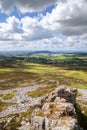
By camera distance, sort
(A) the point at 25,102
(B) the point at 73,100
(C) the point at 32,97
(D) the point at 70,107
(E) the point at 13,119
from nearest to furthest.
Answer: (D) the point at 70,107
(E) the point at 13,119
(B) the point at 73,100
(A) the point at 25,102
(C) the point at 32,97

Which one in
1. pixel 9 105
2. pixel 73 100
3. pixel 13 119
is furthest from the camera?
pixel 9 105

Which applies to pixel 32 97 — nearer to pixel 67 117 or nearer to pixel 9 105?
pixel 9 105

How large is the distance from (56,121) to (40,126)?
3219mm

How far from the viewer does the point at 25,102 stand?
9231 centimetres

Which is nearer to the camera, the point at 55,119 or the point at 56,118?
the point at 55,119

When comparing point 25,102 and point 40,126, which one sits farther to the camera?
point 25,102

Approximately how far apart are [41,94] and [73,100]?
4889 cm

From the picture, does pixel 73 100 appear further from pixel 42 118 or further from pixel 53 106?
pixel 42 118

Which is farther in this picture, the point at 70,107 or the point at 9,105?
the point at 9,105

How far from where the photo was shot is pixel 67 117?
39.8 m

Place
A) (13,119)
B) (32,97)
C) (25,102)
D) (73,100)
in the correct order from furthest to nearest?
(32,97) < (25,102) < (73,100) < (13,119)

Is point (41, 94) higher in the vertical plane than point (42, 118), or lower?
lower

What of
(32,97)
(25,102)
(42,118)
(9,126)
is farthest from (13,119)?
(32,97)

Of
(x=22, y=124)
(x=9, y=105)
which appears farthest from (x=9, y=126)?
(x=9, y=105)
